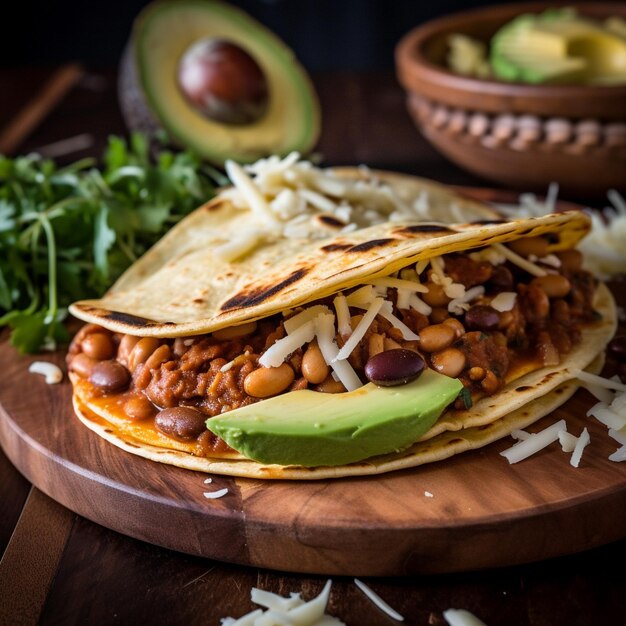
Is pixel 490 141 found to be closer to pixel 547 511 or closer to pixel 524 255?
pixel 524 255

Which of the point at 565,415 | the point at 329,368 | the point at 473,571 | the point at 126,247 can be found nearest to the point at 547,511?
the point at 473,571

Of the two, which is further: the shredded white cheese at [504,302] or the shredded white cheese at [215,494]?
the shredded white cheese at [504,302]

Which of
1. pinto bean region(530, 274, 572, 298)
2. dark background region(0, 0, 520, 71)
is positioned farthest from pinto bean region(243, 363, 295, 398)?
dark background region(0, 0, 520, 71)

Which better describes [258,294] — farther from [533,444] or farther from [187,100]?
[187,100]

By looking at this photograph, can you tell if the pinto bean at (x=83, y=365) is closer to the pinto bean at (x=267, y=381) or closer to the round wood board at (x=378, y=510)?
the round wood board at (x=378, y=510)

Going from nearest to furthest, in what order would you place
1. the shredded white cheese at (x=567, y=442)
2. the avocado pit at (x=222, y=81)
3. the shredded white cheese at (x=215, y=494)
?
the shredded white cheese at (x=215, y=494) → the shredded white cheese at (x=567, y=442) → the avocado pit at (x=222, y=81)

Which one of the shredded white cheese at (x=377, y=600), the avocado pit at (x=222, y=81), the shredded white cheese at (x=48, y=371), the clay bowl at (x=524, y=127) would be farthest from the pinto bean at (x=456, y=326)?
the avocado pit at (x=222, y=81)
